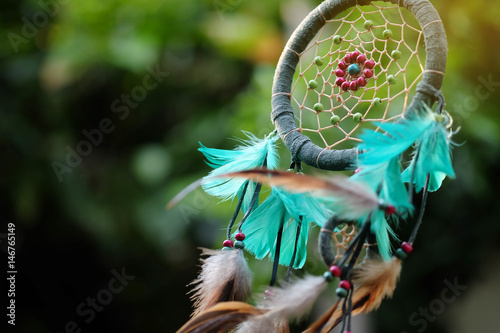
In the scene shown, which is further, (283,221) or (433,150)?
(283,221)

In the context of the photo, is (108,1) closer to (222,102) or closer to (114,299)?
(222,102)

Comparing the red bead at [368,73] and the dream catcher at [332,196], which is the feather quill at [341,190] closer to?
the dream catcher at [332,196]

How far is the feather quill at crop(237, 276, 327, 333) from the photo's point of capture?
54cm

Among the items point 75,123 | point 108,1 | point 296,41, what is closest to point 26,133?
point 75,123

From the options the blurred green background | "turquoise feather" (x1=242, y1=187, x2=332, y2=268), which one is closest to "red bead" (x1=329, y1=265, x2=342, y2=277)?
"turquoise feather" (x1=242, y1=187, x2=332, y2=268)

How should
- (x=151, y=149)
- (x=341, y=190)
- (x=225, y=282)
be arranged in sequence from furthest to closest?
(x=151, y=149), (x=225, y=282), (x=341, y=190)

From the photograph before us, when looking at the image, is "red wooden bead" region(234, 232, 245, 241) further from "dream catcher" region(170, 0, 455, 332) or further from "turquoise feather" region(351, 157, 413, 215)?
"turquoise feather" region(351, 157, 413, 215)

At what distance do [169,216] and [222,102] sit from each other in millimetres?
425

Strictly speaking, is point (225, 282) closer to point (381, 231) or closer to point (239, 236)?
point (239, 236)

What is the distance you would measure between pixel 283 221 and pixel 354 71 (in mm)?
213

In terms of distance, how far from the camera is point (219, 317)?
1.92 feet

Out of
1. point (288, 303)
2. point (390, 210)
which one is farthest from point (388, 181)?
point (288, 303)

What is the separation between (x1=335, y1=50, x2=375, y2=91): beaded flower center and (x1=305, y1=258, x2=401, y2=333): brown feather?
234mm

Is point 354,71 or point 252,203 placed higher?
point 354,71
